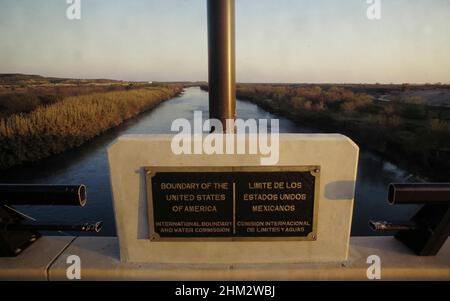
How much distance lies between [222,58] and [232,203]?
173 centimetres

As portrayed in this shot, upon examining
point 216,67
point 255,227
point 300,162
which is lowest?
point 255,227

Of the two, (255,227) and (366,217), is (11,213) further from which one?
(366,217)

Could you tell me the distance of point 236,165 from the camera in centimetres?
295

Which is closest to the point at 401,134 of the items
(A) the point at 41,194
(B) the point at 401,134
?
(B) the point at 401,134

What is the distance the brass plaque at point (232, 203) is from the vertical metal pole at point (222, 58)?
1.11 meters

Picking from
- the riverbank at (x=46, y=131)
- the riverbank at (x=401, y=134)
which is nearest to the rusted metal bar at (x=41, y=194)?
the riverbank at (x=46, y=131)

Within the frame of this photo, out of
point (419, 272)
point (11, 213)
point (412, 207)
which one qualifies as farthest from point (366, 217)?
point (11, 213)

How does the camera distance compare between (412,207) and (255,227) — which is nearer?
(255,227)

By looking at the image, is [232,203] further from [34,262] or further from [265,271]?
[34,262]

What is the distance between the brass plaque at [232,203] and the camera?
9.73 feet

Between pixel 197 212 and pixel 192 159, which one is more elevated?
pixel 192 159

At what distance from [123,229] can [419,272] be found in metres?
2.71

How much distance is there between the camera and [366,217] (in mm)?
10922

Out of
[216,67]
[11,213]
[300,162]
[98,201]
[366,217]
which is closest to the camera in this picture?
[300,162]
